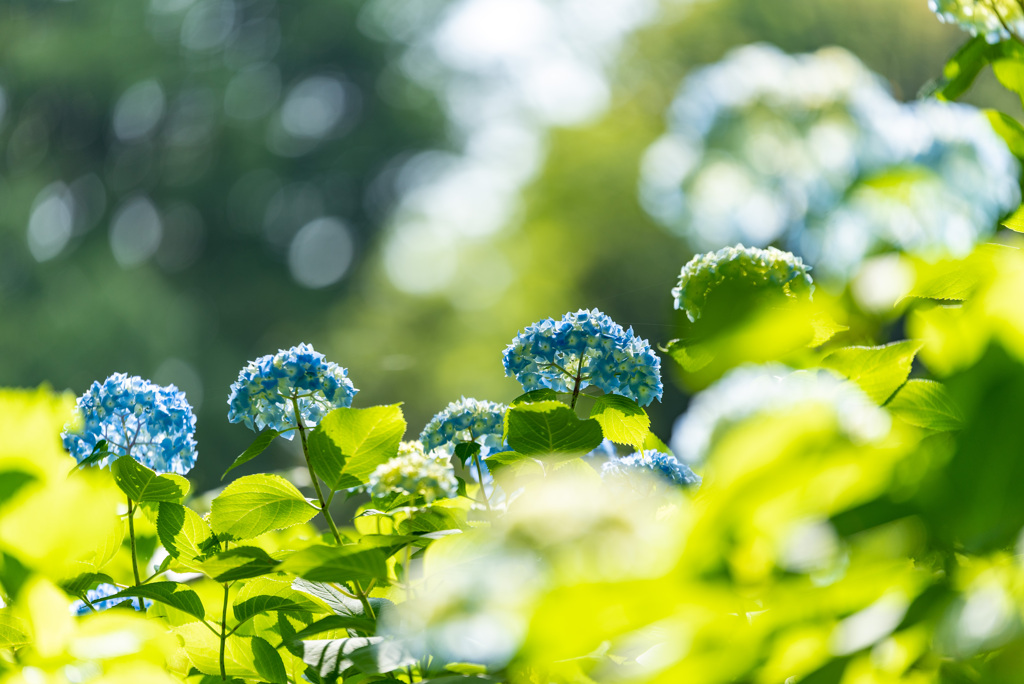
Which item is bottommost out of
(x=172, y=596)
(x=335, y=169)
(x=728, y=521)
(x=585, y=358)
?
(x=728, y=521)

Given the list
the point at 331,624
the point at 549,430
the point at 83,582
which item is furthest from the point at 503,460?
the point at 83,582

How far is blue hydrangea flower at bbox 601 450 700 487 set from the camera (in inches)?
21.5

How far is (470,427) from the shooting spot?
0.63 metres

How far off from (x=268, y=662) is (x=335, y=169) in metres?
10.4

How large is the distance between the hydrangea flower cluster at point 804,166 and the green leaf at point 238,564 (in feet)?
0.80

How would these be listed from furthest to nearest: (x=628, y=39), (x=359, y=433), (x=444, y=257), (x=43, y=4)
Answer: (x=628, y=39) < (x=444, y=257) < (x=43, y=4) < (x=359, y=433)

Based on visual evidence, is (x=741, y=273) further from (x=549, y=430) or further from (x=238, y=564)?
(x=238, y=564)

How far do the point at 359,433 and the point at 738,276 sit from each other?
260mm

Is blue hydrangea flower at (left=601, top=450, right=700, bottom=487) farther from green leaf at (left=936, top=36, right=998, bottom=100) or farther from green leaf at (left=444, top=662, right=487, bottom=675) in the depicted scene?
green leaf at (left=936, top=36, right=998, bottom=100)

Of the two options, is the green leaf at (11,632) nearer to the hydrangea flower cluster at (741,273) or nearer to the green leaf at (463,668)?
the green leaf at (463,668)

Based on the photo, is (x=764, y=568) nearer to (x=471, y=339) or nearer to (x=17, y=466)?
(x=17, y=466)

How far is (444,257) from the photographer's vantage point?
11008 millimetres

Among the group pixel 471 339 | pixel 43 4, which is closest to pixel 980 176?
pixel 471 339

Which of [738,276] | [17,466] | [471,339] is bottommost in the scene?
[17,466]
